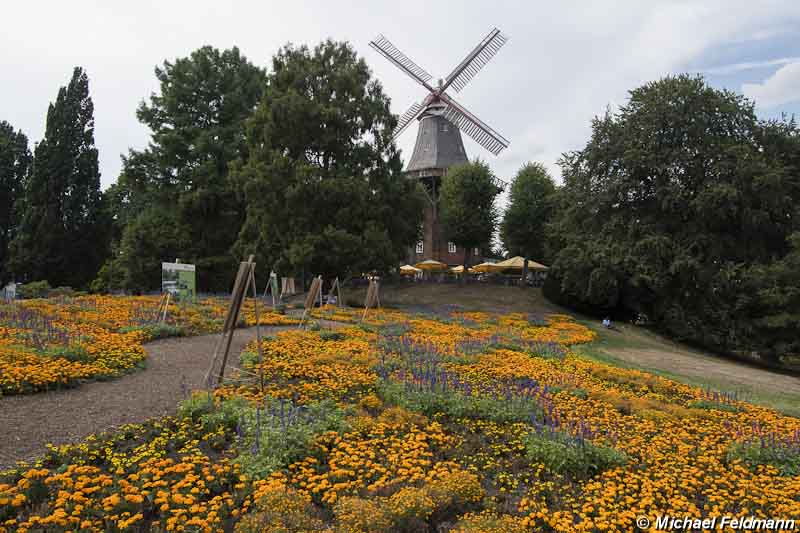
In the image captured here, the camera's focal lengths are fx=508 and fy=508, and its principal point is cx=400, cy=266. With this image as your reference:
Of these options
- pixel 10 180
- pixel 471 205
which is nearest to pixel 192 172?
pixel 471 205

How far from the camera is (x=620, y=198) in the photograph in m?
30.3

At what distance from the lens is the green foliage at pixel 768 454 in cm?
632

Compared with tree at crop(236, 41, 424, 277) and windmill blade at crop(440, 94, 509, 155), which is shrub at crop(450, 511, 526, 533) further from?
windmill blade at crop(440, 94, 509, 155)

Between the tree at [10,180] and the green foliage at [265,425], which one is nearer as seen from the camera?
the green foliage at [265,425]

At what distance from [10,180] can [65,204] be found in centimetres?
1188

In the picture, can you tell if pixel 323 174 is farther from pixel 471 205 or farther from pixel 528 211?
pixel 528 211

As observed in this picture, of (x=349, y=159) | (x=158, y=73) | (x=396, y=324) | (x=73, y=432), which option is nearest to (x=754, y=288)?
(x=396, y=324)

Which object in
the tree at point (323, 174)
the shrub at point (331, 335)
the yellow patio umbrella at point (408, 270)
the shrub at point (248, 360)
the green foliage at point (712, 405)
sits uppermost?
the tree at point (323, 174)

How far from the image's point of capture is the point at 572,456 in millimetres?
6000

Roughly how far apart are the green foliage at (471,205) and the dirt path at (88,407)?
34.9 m

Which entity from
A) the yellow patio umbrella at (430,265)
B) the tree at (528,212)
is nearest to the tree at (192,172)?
the yellow patio umbrella at (430,265)

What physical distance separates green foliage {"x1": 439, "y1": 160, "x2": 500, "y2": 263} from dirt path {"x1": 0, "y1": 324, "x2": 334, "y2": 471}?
34939 millimetres

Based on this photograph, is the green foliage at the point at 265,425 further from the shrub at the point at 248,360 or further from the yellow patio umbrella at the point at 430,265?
the yellow patio umbrella at the point at 430,265

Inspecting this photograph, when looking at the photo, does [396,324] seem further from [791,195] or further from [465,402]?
[791,195]
